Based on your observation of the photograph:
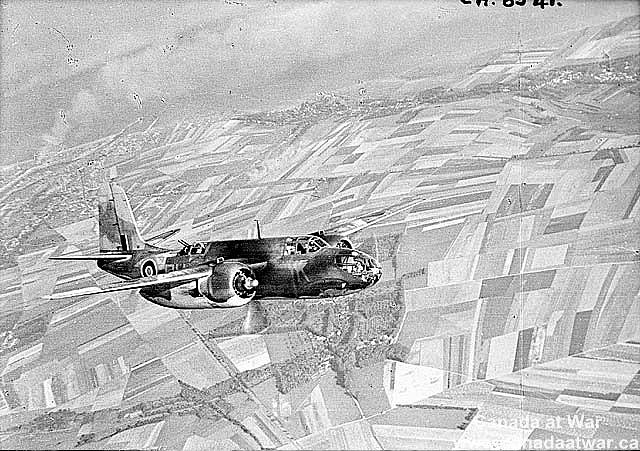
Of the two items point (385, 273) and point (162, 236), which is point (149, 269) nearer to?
point (162, 236)

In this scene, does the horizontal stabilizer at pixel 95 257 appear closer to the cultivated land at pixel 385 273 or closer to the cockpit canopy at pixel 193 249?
the cultivated land at pixel 385 273

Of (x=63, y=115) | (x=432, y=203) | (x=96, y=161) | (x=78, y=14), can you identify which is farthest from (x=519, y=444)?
(x=78, y=14)

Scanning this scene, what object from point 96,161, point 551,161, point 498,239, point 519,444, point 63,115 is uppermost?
point 63,115

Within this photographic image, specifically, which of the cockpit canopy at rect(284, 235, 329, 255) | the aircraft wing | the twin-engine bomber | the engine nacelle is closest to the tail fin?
the twin-engine bomber

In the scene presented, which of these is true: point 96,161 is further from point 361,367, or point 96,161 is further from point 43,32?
point 361,367

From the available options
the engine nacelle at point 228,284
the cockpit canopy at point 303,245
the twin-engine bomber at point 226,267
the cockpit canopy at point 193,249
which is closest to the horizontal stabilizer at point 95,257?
the twin-engine bomber at point 226,267

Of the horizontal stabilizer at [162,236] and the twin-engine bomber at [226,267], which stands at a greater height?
the horizontal stabilizer at [162,236]
